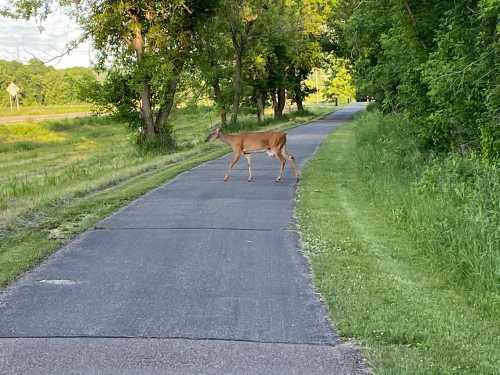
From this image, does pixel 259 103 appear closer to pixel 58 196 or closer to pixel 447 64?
pixel 58 196

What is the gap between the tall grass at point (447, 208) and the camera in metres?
7.37

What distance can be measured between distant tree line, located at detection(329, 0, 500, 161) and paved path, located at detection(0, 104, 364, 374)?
3643 millimetres

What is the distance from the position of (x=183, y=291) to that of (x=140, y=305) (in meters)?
0.61

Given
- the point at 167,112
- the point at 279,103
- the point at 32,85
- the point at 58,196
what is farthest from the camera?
the point at 32,85

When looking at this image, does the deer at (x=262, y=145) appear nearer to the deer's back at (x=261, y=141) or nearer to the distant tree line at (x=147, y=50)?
the deer's back at (x=261, y=141)

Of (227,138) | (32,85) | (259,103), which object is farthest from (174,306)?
(32,85)

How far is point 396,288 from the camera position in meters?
6.95

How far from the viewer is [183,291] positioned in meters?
Result: 6.84

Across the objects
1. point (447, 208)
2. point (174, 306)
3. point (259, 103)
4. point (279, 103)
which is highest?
point (259, 103)

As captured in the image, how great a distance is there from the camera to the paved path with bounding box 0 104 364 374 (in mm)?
4988

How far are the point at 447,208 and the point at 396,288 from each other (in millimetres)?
2923

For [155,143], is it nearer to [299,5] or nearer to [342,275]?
[342,275]

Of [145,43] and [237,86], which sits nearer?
[145,43]

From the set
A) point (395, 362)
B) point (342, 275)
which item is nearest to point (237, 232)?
point (342, 275)
